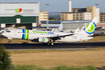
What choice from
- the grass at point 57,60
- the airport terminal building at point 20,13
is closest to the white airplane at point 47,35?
the grass at point 57,60

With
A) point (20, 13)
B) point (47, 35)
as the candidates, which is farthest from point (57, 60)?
point (20, 13)

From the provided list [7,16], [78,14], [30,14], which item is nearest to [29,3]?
[30,14]

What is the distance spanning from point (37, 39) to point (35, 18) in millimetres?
64769

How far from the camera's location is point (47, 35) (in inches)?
1423

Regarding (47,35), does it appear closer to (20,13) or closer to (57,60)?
(57,60)

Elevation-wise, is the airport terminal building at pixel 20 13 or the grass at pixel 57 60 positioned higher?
the airport terminal building at pixel 20 13

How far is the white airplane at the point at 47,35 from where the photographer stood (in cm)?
3461

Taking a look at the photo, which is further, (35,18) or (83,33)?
(35,18)

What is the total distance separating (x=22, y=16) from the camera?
3856 inches

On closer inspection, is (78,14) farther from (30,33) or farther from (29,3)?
(30,33)

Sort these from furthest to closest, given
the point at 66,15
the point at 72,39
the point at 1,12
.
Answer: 1. the point at 66,15
2. the point at 1,12
3. the point at 72,39

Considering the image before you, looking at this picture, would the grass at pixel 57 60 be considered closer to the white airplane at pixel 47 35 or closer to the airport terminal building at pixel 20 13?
the white airplane at pixel 47 35

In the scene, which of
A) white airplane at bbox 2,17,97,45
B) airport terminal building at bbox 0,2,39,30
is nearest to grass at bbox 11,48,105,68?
white airplane at bbox 2,17,97,45

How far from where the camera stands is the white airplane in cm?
3461
